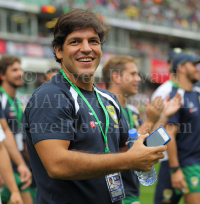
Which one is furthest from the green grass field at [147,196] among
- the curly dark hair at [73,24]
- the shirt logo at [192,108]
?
the curly dark hair at [73,24]

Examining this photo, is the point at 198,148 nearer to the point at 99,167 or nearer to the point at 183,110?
the point at 183,110

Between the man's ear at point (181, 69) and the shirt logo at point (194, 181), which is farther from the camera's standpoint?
the man's ear at point (181, 69)

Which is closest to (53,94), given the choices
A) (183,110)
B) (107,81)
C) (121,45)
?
(107,81)

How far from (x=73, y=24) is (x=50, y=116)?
634 mm

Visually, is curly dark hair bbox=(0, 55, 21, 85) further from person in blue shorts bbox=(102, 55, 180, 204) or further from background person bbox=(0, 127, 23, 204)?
background person bbox=(0, 127, 23, 204)

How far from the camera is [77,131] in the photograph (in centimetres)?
212

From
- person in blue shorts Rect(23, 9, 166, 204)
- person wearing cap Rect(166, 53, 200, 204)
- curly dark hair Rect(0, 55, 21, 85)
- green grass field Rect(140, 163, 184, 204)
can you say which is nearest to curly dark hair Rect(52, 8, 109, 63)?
person in blue shorts Rect(23, 9, 166, 204)

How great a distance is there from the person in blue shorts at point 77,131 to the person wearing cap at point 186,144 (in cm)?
200

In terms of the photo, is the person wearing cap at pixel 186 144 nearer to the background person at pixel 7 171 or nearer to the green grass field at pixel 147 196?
the background person at pixel 7 171

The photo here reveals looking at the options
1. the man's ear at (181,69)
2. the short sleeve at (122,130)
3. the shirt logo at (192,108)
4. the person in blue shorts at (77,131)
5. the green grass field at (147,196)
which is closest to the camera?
the person in blue shorts at (77,131)

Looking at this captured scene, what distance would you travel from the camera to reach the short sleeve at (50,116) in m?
1.98

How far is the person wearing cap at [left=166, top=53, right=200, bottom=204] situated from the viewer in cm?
434

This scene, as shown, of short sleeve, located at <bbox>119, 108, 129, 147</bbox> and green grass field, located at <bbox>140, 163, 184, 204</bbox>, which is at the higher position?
short sleeve, located at <bbox>119, 108, 129, 147</bbox>

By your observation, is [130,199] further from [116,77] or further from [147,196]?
[147,196]
